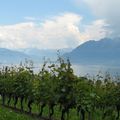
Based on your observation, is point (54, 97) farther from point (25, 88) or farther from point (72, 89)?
point (25, 88)

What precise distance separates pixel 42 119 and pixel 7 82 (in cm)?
1492

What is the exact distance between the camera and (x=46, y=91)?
36500 mm

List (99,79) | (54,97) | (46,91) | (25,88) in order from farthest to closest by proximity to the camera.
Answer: (99,79)
(25,88)
(46,91)
(54,97)

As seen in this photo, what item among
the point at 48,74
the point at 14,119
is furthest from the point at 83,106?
the point at 48,74

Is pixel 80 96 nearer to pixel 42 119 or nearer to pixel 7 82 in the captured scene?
pixel 42 119

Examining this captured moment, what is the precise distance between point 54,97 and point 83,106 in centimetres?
315

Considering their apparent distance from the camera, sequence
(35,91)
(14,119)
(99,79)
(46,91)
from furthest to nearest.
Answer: (99,79), (35,91), (46,91), (14,119)

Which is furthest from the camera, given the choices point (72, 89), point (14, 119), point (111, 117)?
point (72, 89)

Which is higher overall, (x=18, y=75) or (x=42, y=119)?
(x=18, y=75)

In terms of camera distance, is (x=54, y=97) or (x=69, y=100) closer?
(x=69, y=100)

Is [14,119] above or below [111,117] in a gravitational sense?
below

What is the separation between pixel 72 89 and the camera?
30094 mm

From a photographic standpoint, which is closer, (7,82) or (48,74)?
(48,74)

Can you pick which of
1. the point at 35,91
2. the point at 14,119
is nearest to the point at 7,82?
the point at 35,91
